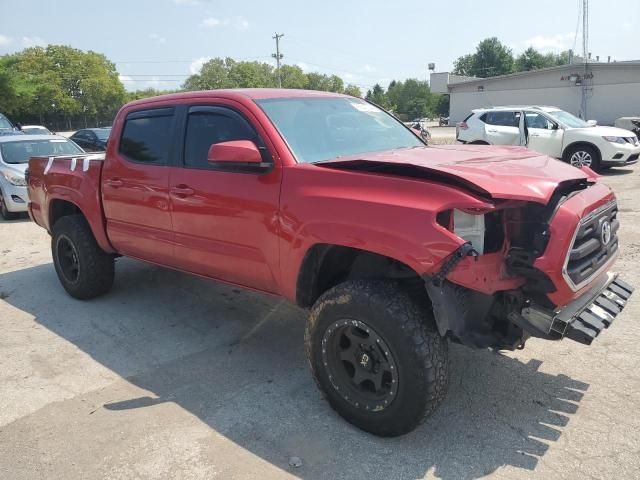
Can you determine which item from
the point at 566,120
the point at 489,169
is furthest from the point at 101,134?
the point at 489,169

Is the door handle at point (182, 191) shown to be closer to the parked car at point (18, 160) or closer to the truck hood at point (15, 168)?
the parked car at point (18, 160)

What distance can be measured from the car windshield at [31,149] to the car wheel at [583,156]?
11062 mm

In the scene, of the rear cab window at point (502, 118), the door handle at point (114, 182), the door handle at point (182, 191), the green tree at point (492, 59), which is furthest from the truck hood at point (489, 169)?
the green tree at point (492, 59)

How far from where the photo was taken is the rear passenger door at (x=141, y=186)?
13.8 ft

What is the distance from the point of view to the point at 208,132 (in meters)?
3.93

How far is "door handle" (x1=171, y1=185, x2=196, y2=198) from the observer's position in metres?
3.88

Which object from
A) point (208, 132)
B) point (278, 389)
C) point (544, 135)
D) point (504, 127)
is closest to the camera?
point (278, 389)

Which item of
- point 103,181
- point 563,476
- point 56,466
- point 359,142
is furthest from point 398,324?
point 103,181

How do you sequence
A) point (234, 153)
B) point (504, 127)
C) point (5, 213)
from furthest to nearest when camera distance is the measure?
point (504, 127)
point (5, 213)
point (234, 153)

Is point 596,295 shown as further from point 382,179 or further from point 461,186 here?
point 382,179

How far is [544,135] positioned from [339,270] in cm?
1104

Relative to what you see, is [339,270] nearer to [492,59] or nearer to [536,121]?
[536,121]

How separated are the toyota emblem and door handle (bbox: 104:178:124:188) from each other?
3.67m

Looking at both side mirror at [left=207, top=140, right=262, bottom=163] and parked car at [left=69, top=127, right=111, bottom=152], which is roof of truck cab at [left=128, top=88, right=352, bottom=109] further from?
parked car at [left=69, top=127, right=111, bottom=152]
